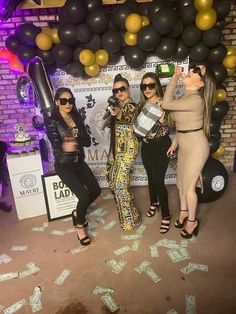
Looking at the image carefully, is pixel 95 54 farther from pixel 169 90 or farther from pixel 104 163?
pixel 104 163

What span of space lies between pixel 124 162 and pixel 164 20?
5.30 ft

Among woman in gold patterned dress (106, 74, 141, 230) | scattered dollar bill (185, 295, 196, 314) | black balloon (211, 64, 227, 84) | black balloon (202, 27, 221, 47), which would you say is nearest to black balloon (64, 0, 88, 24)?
woman in gold patterned dress (106, 74, 141, 230)

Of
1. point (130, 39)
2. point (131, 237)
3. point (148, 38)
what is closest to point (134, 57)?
point (130, 39)

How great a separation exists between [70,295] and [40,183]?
61.8 inches

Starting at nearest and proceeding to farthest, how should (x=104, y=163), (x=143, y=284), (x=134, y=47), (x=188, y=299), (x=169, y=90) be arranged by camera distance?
(x=188, y=299)
(x=143, y=284)
(x=169, y=90)
(x=134, y=47)
(x=104, y=163)

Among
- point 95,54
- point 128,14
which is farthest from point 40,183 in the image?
point 128,14

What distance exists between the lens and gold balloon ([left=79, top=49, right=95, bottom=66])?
11.8 feet

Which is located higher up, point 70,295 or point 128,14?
point 128,14

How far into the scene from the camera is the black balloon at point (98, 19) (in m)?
3.42

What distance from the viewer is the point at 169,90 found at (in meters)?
3.00

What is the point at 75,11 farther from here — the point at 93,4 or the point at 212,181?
the point at 212,181

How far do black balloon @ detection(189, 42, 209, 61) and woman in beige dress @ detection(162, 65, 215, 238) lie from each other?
0.72 m

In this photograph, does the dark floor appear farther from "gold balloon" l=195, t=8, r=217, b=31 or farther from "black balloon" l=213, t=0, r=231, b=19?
"black balloon" l=213, t=0, r=231, b=19

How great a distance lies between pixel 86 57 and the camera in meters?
3.61
